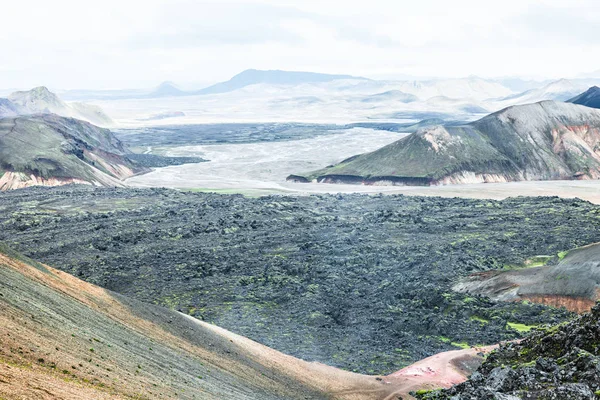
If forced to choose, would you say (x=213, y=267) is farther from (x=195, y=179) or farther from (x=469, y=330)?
(x=195, y=179)

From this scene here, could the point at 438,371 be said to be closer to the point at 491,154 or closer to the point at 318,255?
the point at 318,255

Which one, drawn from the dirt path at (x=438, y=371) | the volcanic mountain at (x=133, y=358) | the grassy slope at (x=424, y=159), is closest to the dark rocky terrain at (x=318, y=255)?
the dirt path at (x=438, y=371)

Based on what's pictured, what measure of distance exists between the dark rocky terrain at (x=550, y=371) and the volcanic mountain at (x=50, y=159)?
97.2 metres

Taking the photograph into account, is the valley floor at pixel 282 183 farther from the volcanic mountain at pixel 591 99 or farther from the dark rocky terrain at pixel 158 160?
the volcanic mountain at pixel 591 99

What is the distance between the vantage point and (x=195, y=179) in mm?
133750

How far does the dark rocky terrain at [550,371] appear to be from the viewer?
70.9ft

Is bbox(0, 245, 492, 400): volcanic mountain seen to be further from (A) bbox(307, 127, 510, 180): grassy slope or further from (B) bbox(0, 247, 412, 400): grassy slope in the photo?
(A) bbox(307, 127, 510, 180): grassy slope

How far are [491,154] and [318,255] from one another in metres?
75.0

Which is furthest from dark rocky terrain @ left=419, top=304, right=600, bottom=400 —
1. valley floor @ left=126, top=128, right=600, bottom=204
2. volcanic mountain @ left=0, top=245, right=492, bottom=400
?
valley floor @ left=126, top=128, right=600, bottom=204

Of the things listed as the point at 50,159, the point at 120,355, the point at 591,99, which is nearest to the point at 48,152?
the point at 50,159

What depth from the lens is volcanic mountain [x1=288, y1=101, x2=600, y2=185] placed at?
4919 inches

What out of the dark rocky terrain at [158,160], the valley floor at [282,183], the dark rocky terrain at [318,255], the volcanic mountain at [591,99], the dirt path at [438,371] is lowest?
the dirt path at [438,371]

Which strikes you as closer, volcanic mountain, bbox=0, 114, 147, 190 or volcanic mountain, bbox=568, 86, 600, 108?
volcanic mountain, bbox=0, 114, 147, 190

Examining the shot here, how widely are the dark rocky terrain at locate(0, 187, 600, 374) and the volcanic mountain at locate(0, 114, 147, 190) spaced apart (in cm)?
1160
